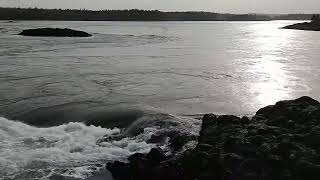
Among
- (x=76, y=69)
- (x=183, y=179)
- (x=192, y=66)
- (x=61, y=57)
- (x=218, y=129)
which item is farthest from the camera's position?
(x=61, y=57)

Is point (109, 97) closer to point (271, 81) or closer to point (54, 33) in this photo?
point (271, 81)

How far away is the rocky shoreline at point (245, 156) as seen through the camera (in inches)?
427

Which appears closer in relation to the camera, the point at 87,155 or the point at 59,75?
the point at 87,155

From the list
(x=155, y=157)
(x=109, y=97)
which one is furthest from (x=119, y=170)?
(x=109, y=97)

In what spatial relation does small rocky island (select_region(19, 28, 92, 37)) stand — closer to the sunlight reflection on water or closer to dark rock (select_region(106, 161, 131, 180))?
the sunlight reflection on water

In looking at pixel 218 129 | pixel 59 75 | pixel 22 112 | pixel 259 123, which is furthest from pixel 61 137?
pixel 59 75

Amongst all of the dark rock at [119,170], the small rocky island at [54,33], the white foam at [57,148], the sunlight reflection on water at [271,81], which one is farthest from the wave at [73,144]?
the small rocky island at [54,33]

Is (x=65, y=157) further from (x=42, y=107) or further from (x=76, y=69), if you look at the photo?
(x=76, y=69)

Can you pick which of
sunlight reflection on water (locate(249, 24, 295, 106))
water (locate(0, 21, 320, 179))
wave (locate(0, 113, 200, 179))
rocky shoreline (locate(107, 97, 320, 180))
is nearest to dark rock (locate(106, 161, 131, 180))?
rocky shoreline (locate(107, 97, 320, 180))

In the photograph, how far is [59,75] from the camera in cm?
2891

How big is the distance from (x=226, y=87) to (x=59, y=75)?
1083 centimetres

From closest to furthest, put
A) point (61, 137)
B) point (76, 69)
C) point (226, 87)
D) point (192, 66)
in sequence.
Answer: point (61, 137) < point (226, 87) < point (76, 69) < point (192, 66)

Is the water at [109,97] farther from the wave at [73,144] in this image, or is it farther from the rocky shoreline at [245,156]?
the rocky shoreline at [245,156]

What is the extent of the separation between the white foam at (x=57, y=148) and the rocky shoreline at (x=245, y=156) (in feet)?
4.25
